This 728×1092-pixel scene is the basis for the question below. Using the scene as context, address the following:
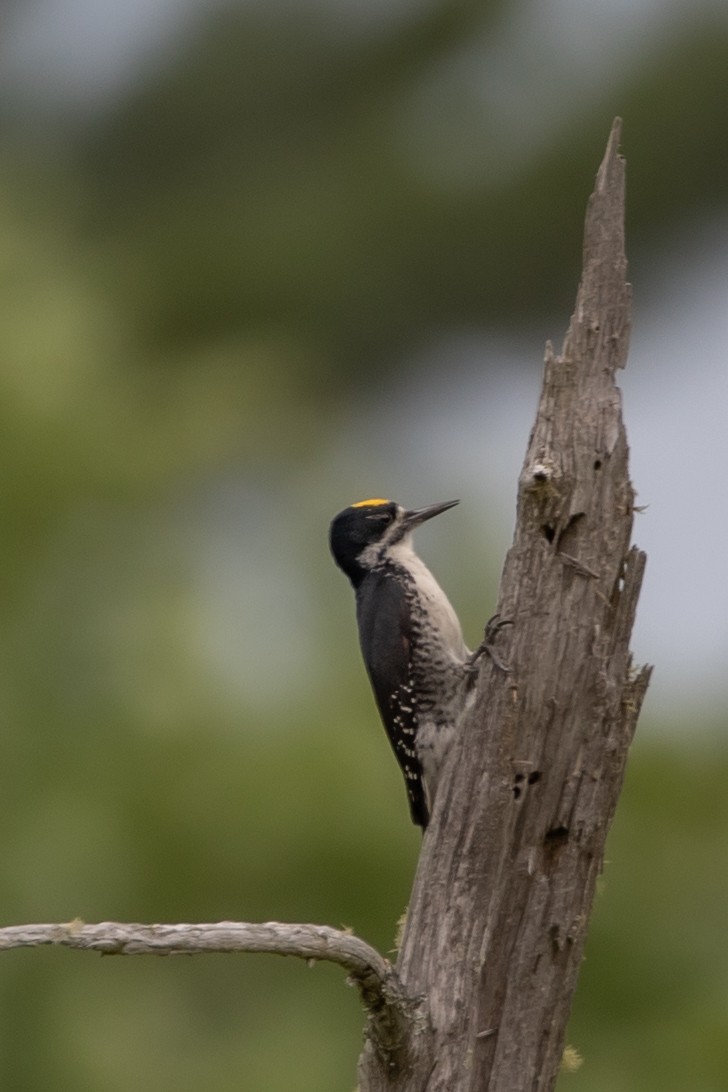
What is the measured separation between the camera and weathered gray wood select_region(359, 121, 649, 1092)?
395 centimetres

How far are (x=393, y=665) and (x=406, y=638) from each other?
10cm

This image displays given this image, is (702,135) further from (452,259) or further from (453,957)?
(453,957)

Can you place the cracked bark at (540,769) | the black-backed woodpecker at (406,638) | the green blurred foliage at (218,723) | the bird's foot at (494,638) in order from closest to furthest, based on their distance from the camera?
the cracked bark at (540,769) < the bird's foot at (494,638) < the black-backed woodpecker at (406,638) < the green blurred foliage at (218,723)

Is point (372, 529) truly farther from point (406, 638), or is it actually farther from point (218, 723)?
point (218, 723)

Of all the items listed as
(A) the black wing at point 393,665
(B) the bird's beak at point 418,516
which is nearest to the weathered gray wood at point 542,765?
(A) the black wing at point 393,665

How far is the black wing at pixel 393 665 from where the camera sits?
548cm

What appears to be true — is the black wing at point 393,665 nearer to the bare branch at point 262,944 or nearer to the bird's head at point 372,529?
the bird's head at point 372,529

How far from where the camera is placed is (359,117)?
1559 centimetres

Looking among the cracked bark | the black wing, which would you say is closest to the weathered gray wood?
the cracked bark

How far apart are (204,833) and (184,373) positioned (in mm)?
4256

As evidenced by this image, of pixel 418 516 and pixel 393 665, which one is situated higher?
pixel 418 516

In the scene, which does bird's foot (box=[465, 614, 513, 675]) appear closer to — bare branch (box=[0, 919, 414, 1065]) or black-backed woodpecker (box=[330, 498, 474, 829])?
bare branch (box=[0, 919, 414, 1065])

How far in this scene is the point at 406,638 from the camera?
562 centimetres

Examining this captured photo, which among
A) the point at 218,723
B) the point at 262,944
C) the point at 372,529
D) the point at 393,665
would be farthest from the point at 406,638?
the point at 218,723
